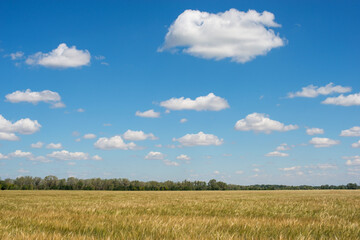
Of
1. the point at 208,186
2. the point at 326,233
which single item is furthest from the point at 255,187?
the point at 326,233

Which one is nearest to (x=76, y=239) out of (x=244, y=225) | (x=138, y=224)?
(x=138, y=224)

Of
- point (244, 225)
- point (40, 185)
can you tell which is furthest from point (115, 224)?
point (40, 185)

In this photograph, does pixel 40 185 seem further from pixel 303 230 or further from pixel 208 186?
pixel 303 230

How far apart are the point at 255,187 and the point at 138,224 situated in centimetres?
14484

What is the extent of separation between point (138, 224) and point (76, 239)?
165 cm

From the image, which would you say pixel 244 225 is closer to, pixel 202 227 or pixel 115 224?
pixel 202 227

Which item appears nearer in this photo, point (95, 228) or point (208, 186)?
point (95, 228)

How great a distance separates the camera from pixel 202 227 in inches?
185

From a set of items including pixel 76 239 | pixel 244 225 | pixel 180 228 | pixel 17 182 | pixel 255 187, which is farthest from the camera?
pixel 255 187

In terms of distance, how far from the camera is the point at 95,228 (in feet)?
15.5

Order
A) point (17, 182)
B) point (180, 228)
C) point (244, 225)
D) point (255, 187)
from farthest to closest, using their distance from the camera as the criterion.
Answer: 1. point (255, 187)
2. point (17, 182)
3. point (244, 225)
4. point (180, 228)

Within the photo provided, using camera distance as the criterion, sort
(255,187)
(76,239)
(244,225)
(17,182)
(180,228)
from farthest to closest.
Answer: (255,187) → (17,182) → (244,225) → (180,228) → (76,239)

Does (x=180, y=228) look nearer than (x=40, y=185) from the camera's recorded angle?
Yes

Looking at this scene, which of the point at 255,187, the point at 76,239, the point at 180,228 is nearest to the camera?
the point at 76,239
